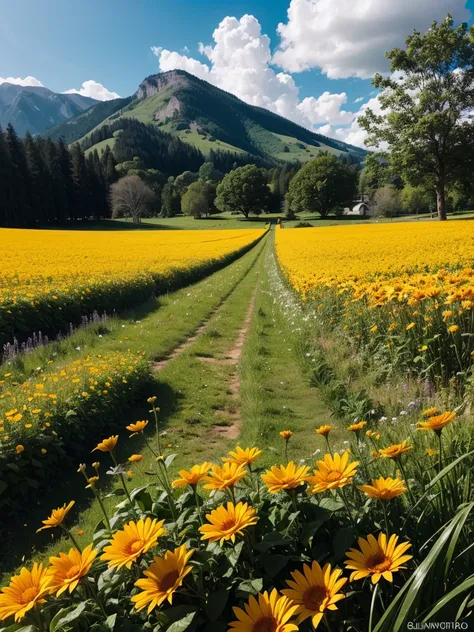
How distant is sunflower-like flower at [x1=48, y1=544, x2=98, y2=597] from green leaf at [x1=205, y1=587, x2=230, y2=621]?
1.47 feet

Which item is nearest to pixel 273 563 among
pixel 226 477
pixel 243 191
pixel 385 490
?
pixel 226 477

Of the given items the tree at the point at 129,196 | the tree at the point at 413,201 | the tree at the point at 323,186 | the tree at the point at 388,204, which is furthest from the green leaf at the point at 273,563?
the tree at the point at 388,204

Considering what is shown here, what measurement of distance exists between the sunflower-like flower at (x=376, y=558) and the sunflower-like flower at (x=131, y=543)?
664 millimetres

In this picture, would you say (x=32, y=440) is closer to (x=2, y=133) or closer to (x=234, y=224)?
(x=2, y=133)

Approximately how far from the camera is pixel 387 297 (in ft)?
16.5

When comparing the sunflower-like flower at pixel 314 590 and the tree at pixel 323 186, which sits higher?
the tree at pixel 323 186

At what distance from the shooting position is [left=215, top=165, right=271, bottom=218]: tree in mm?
94250

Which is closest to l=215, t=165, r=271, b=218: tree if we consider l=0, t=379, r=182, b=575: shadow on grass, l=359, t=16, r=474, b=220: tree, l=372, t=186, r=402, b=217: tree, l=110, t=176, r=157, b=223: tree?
l=110, t=176, r=157, b=223: tree

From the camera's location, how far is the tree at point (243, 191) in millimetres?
94250

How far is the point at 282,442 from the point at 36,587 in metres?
3.67

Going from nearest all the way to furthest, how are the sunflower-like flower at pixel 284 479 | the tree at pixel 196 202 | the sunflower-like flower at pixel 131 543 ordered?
the sunflower-like flower at pixel 131 543, the sunflower-like flower at pixel 284 479, the tree at pixel 196 202

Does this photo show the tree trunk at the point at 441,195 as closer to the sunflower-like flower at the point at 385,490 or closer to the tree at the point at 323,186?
the sunflower-like flower at the point at 385,490

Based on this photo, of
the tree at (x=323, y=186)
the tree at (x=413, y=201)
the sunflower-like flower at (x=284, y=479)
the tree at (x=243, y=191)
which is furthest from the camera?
the tree at (x=243, y=191)

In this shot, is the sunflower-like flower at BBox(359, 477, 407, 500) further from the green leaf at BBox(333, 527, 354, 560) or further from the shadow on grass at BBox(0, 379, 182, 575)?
the shadow on grass at BBox(0, 379, 182, 575)
